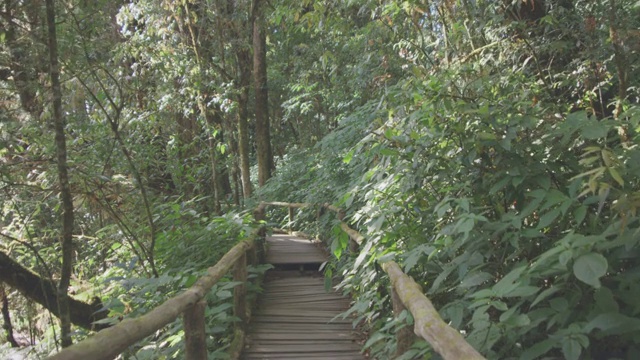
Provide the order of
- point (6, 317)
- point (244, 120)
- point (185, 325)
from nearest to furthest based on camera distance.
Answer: point (185, 325), point (6, 317), point (244, 120)

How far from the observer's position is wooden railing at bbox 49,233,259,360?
1776mm

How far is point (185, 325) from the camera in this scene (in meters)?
3.01

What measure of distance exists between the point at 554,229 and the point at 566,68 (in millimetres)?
3031

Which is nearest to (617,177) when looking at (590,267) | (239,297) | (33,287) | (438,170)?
(590,267)

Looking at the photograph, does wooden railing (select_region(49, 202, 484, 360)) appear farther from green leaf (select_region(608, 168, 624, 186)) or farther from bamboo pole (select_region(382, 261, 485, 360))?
green leaf (select_region(608, 168, 624, 186))

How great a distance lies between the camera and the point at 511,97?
396 centimetres

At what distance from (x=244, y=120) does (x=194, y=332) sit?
29.2ft

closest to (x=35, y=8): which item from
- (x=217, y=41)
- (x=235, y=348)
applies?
(x=235, y=348)

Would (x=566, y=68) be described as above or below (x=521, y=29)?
below

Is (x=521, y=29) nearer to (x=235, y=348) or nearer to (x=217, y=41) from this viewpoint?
(x=235, y=348)

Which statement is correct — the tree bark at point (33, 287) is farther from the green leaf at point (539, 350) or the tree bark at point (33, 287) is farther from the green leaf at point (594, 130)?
the green leaf at point (594, 130)

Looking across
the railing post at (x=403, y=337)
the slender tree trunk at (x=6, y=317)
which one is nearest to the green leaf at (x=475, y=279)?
the railing post at (x=403, y=337)

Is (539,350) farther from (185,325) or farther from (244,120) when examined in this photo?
(244,120)

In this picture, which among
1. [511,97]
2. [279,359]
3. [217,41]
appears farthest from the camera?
[217,41]
